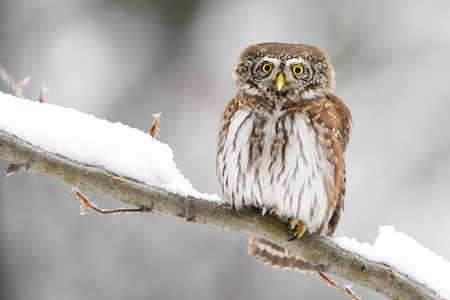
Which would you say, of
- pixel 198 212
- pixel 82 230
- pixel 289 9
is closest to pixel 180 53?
pixel 289 9

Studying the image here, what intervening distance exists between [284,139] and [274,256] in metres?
1.06

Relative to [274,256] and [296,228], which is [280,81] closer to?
[296,228]

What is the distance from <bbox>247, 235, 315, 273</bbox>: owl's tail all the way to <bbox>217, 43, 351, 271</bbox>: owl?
1.60 ft

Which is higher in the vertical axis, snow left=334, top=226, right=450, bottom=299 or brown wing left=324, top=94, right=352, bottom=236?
brown wing left=324, top=94, right=352, bottom=236

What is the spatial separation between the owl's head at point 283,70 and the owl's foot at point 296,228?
83 centimetres

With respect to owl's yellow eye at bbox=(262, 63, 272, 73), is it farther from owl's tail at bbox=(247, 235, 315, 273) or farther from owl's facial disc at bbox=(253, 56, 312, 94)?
owl's tail at bbox=(247, 235, 315, 273)

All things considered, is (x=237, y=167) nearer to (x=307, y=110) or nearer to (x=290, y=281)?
(x=307, y=110)

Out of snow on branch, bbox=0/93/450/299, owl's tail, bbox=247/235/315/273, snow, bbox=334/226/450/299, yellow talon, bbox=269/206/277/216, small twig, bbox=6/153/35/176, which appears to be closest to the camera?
small twig, bbox=6/153/35/176

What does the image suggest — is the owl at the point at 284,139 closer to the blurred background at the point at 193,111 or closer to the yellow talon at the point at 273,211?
the yellow talon at the point at 273,211

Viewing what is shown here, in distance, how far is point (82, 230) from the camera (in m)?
7.04

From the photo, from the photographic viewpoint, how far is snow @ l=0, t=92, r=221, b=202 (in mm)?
2600

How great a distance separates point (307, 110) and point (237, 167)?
574mm

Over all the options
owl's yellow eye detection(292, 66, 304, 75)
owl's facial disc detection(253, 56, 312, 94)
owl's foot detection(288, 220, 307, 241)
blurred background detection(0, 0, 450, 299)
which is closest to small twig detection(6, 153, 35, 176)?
owl's foot detection(288, 220, 307, 241)

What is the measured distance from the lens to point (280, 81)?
11.3 feet
